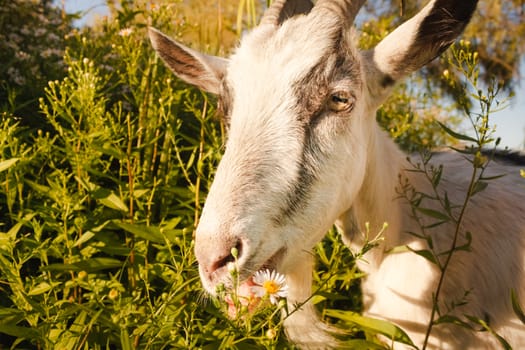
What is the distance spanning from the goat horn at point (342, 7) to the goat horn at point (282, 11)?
0.54ft

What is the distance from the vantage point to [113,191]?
3174 millimetres

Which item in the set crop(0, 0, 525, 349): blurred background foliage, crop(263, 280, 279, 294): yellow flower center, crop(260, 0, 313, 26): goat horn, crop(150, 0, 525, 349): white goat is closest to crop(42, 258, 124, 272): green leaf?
crop(0, 0, 525, 349): blurred background foliage

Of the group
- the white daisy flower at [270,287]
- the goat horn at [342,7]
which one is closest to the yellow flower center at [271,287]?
the white daisy flower at [270,287]

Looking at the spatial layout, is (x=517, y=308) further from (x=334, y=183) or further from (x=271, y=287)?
(x=271, y=287)

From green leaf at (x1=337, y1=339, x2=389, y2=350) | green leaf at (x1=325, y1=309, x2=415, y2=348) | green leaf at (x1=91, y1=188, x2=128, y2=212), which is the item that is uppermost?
green leaf at (x1=91, y1=188, x2=128, y2=212)

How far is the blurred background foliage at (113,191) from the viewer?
2.16 m

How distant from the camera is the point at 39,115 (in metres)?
4.37

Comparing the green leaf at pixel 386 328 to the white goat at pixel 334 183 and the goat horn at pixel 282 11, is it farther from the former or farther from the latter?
the goat horn at pixel 282 11

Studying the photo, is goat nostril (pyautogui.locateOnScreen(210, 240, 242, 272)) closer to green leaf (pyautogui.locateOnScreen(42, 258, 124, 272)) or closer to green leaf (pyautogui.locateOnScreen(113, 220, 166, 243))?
green leaf (pyautogui.locateOnScreen(113, 220, 166, 243))

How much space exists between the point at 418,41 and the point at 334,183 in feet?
2.56

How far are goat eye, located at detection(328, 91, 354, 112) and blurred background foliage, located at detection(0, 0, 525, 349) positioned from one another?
45cm

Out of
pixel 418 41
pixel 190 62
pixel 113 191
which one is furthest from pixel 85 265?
pixel 418 41

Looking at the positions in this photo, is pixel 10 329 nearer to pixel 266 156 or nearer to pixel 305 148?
pixel 266 156

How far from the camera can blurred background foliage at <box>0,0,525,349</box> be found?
2164 millimetres
